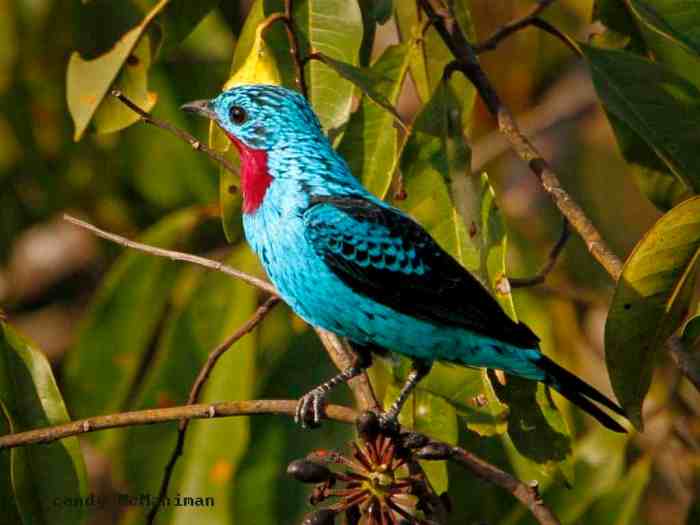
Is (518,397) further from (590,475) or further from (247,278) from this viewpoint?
(590,475)

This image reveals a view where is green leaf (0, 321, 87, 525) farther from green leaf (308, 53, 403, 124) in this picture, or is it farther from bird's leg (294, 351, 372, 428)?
green leaf (308, 53, 403, 124)

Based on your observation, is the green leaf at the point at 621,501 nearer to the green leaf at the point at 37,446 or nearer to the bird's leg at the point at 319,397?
the bird's leg at the point at 319,397

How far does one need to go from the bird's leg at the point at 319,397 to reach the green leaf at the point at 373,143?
58 cm

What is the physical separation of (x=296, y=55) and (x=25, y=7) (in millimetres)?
3364

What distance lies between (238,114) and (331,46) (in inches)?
20.2

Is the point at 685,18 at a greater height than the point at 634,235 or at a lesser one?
greater

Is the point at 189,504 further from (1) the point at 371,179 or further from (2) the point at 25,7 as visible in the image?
(2) the point at 25,7

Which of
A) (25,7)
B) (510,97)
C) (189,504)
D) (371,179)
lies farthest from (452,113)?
(510,97)

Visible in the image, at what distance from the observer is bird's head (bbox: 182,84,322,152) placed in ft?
16.4

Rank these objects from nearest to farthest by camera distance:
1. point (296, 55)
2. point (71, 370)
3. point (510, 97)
→ point (296, 55) → point (71, 370) → point (510, 97)

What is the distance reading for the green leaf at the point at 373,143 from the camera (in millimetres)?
4766

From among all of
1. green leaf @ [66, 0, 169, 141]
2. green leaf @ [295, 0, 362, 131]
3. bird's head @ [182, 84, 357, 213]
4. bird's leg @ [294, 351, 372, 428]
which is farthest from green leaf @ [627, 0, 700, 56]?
green leaf @ [66, 0, 169, 141]

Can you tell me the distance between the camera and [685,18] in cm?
472

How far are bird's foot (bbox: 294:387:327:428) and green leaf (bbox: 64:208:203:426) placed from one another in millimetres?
1448
